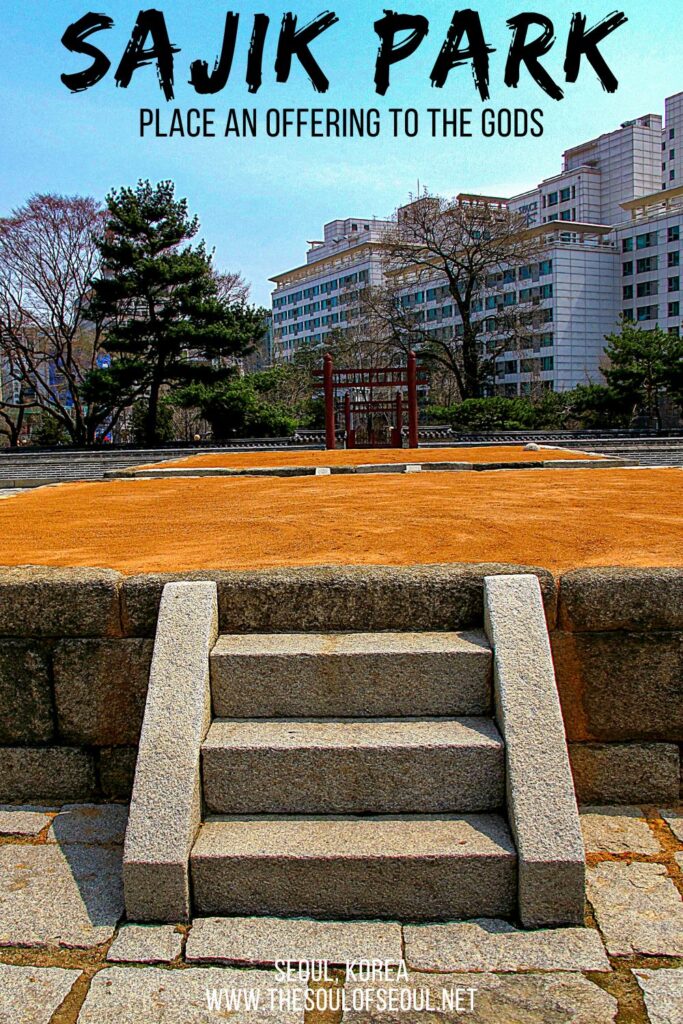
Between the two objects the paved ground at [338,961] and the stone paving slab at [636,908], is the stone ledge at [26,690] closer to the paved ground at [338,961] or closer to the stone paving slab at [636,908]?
the paved ground at [338,961]

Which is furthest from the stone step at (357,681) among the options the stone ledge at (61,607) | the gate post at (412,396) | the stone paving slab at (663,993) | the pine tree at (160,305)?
the pine tree at (160,305)

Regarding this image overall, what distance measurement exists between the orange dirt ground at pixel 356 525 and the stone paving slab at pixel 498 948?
48.7 inches

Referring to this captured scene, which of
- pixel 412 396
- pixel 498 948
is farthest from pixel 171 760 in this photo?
pixel 412 396

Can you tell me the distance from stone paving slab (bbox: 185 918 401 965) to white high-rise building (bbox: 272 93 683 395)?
148 ft

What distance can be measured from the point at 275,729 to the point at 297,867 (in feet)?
1.40

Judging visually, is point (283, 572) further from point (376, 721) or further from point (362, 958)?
point (362, 958)

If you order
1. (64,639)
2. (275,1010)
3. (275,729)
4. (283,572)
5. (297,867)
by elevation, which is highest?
(283,572)

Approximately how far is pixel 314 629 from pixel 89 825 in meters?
0.94

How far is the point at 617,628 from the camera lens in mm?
2691

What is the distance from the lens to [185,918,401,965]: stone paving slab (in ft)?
6.74

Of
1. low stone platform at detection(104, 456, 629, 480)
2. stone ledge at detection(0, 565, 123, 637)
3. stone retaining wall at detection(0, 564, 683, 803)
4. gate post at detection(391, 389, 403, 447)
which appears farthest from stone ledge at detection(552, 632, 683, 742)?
gate post at detection(391, 389, 403, 447)

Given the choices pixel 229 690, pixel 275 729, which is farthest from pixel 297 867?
pixel 229 690

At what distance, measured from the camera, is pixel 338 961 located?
2.03 metres

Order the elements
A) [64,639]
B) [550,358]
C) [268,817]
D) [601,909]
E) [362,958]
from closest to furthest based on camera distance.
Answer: [362,958] → [601,909] → [268,817] → [64,639] → [550,358]
